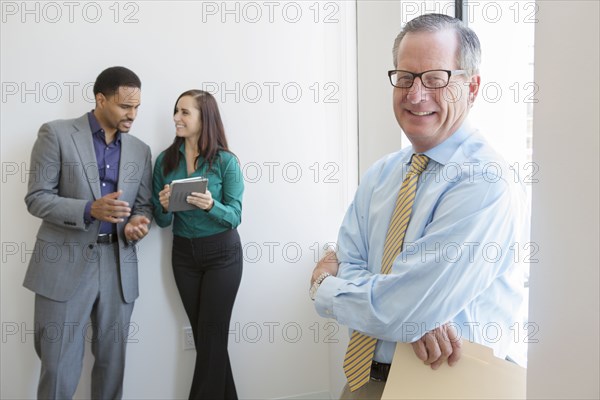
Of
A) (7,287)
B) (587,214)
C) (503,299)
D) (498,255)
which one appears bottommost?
(7,287)

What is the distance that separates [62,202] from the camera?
2.29 metres

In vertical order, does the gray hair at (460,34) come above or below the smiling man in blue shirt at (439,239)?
above

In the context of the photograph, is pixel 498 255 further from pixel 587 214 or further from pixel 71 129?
pixel 71 129

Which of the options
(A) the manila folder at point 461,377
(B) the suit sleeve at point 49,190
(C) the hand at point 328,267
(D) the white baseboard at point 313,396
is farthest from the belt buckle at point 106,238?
(A) the manila folder at point 461,377

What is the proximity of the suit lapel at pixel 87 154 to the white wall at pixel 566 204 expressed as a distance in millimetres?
2047

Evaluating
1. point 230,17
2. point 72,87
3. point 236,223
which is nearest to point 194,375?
point 236,223

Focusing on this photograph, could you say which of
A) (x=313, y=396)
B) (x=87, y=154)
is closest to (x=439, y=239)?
(x=87, y=154)

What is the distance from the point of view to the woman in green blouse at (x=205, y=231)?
260 centimetres

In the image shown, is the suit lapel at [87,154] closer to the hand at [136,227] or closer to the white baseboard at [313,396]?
the hand at [136,227]

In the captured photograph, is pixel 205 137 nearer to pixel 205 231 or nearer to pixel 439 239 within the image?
pixel 205 231

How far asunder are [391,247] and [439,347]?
0.29 metres

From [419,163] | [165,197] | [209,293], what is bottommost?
[209,293]

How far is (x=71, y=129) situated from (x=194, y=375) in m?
1.42

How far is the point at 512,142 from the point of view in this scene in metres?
2.18
